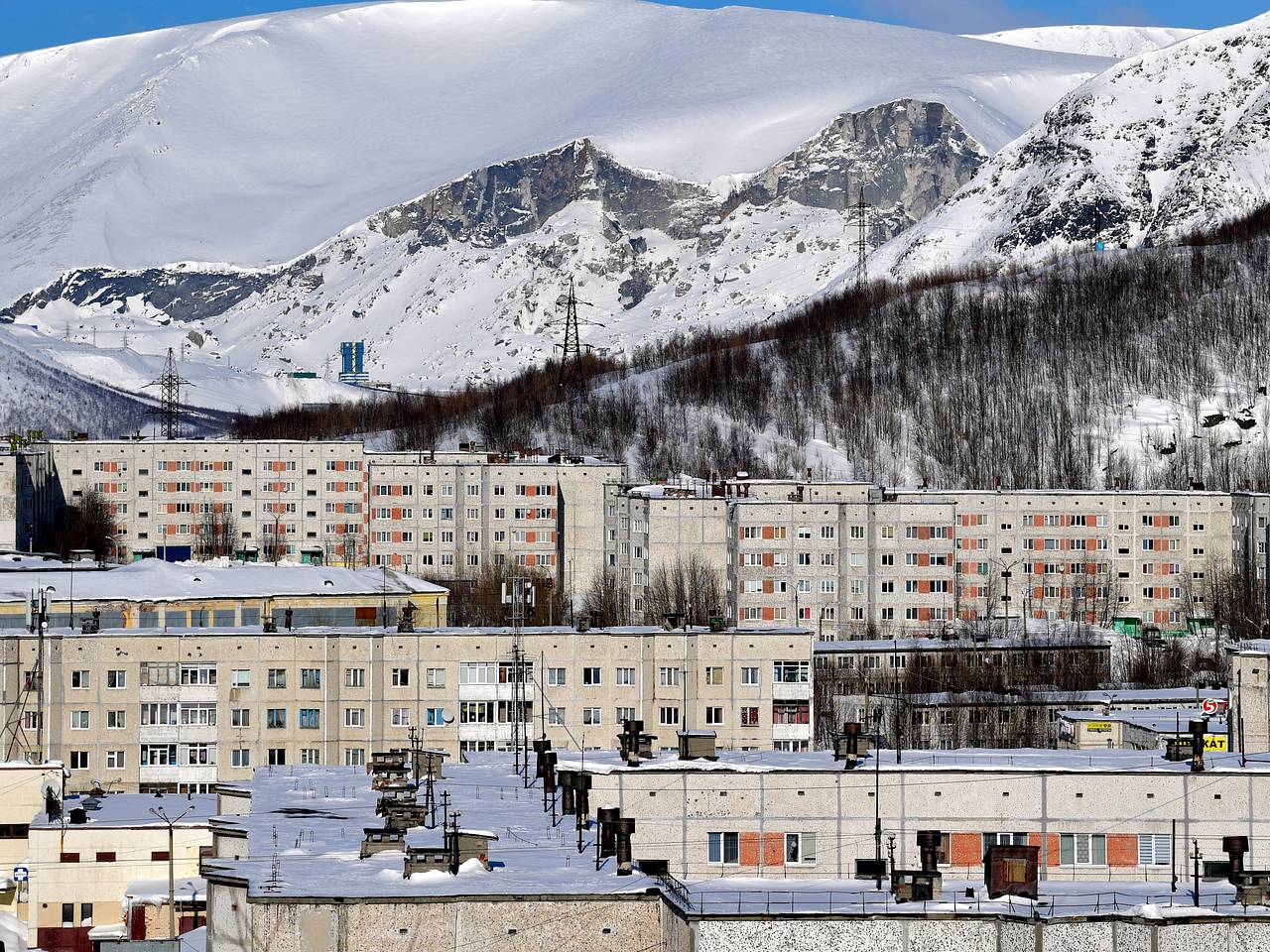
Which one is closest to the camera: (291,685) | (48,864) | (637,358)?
(48,864)

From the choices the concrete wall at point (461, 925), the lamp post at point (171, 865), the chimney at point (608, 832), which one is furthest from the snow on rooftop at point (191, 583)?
the concrete wall at point (461, 925)

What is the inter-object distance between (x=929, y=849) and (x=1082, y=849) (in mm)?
3458

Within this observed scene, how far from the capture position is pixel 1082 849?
27391 millimetres

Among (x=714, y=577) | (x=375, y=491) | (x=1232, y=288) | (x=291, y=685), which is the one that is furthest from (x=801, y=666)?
(x=1232, y=288)

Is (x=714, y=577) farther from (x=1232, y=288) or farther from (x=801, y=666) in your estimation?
(x=1232, y=288)

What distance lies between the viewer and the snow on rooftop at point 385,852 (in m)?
23.5

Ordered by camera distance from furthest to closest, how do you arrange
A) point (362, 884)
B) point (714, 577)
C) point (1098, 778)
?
point (714, 577)
point (1098, 778)
point (362, 884)

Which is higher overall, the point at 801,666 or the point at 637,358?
the point at 637,358

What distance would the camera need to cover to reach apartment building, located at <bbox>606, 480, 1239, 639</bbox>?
89.3 metres

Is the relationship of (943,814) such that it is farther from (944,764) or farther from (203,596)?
(203,596)

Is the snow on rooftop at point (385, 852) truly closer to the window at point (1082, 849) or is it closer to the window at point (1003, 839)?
the window at point (1003, 839)

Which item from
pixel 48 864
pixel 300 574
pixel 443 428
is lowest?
pixel 48 864

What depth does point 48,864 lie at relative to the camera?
113 ft

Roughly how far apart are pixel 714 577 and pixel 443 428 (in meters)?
55.7
